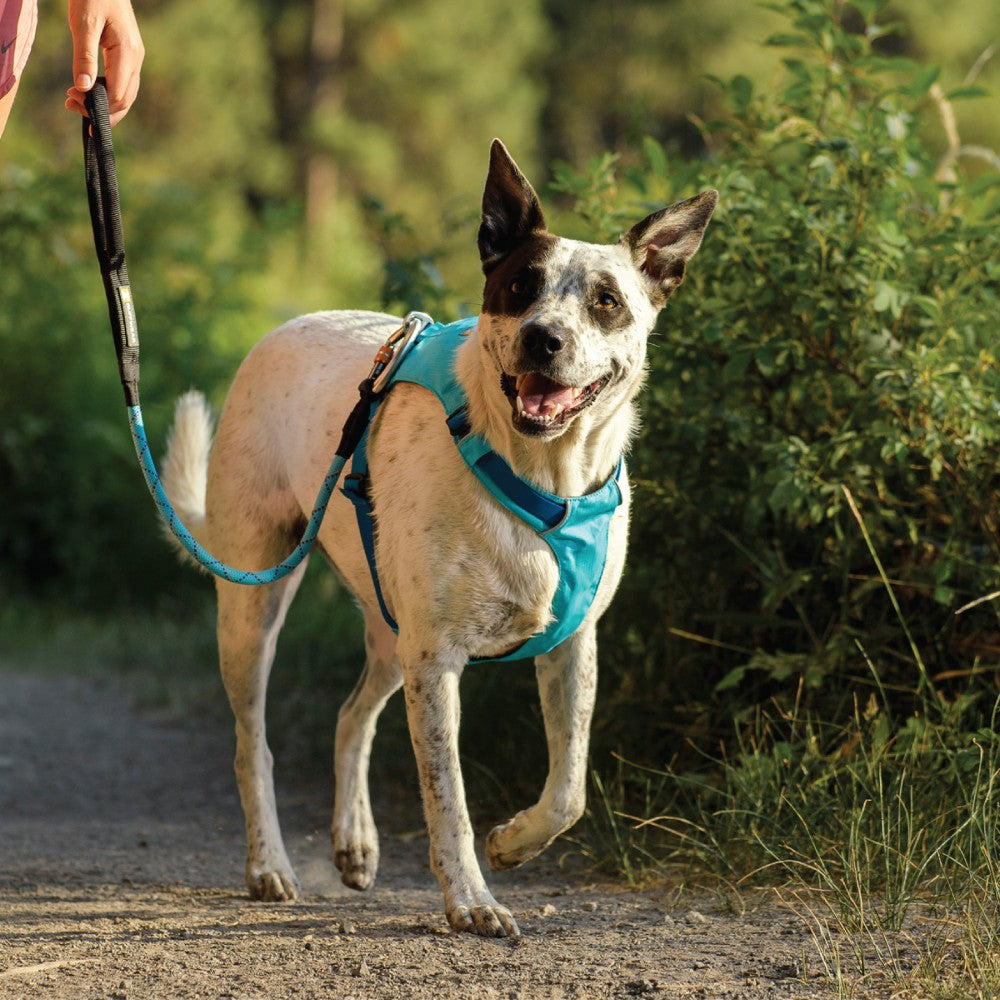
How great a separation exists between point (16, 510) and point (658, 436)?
5599 millimetres

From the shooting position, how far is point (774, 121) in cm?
453

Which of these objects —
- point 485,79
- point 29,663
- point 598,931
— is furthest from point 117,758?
point 485,79

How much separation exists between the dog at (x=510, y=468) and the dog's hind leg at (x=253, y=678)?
0.02 metres

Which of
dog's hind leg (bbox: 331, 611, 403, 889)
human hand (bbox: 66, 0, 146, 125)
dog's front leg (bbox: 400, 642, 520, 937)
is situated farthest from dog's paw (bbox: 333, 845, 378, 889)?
human hand (bbox: 66, 0, 146, 125)

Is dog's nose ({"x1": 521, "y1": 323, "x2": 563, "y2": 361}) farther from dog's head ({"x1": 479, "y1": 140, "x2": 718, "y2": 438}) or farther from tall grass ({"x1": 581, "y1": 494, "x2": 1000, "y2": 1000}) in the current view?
tall grass ({"x1": 581, "y1": 494, "x2": 1000, "y2": 1000})

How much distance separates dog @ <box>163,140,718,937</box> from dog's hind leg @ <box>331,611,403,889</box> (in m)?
0.18

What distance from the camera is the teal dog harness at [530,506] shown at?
3.25 meters

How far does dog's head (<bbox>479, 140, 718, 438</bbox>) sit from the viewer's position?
10.3 feet

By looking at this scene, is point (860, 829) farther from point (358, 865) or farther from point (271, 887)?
point (271, 887)

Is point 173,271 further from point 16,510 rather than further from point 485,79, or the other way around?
point 485,79

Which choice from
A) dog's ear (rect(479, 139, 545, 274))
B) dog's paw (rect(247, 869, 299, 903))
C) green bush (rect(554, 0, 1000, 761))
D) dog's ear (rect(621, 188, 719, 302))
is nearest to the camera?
dog's ear (rect(479, 139, 545, 274))

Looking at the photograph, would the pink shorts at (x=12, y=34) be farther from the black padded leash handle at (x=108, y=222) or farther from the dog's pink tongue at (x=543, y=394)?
the dog's pink tongue at (x=543, y=394)

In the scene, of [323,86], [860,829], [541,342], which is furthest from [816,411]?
[323,86]

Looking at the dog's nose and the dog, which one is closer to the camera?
the dog's nose
